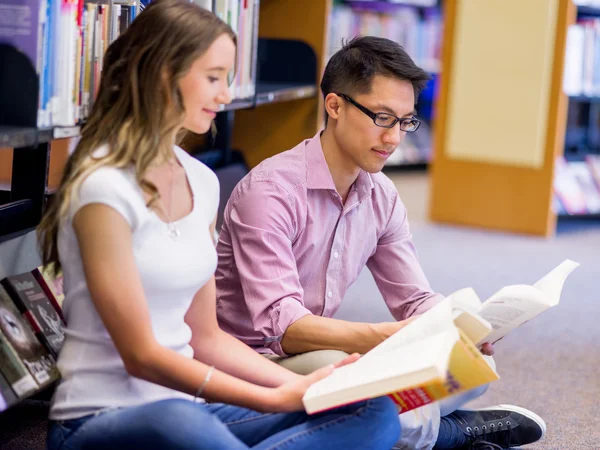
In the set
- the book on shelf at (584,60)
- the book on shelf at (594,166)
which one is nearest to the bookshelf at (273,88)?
the book on shelf at (584,60)

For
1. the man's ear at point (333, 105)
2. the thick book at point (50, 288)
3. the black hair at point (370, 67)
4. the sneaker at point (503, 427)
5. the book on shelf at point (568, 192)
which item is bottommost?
the sneaker at point (503, 427)

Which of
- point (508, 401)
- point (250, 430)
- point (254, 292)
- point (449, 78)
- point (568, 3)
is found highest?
point (568, 3)

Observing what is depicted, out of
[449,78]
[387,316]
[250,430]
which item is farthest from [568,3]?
[250,430]

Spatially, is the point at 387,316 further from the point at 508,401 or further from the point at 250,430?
the point at 250,430

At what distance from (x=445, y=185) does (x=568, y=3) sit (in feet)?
3.65

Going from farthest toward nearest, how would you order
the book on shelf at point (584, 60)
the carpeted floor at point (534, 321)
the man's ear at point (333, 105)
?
the book on shelf at point (584, 60) → the carpeted floor at point (534, 321) → the man's ear at point (333, 105)

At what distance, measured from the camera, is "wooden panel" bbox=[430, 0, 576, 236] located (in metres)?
4.79

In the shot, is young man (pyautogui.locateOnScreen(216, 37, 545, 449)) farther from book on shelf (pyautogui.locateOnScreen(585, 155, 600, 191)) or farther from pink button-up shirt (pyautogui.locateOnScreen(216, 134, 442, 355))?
book on shelf (pyautogui.locateOnScreen(585, 155, 600, 191))

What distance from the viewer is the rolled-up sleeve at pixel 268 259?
1.88 m

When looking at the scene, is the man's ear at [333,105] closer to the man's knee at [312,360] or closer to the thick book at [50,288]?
the man's knee at [312,360]

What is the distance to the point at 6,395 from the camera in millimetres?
1638

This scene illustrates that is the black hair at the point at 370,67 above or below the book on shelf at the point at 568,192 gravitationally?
above

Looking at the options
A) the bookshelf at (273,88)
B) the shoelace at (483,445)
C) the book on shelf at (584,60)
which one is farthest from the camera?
the book on shelf at (584,60)

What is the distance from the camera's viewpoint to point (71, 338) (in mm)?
1469
